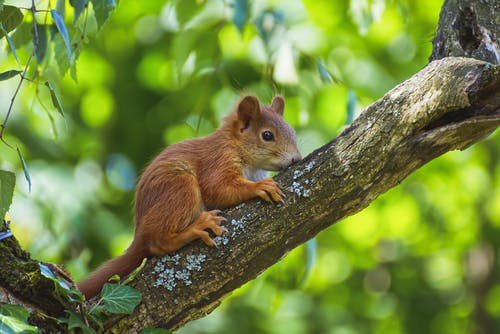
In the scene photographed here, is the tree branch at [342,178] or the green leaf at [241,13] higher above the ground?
the green leaf at [241,13]

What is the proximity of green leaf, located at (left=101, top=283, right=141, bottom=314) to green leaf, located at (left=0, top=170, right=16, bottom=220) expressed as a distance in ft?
Result: 1.87

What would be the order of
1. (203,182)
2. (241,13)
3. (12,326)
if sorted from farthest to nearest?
(241,13) → (203,182) → (12,326)

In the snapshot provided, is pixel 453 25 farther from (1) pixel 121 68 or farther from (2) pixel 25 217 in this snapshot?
(1) pixel 121 68

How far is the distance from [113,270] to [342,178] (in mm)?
1042

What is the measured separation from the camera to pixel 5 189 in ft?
7.50

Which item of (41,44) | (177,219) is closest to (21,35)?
(41,44)

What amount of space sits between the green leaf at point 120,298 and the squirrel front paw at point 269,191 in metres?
0.60

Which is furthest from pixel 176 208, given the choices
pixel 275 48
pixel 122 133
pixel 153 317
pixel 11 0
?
pixel 122 133

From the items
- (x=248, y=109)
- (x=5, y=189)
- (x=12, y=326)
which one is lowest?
(x=248, y=109)

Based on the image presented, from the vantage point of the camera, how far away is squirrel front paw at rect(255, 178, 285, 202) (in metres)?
2.93

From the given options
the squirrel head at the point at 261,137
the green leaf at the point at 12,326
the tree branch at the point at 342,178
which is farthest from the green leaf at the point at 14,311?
the squirrel head at the point at 261,137

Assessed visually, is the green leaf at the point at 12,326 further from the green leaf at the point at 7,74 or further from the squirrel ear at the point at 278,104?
the squirrel ear at the point at 278,104

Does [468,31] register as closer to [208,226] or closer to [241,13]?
[241,13]

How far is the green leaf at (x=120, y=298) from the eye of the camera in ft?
8.75
